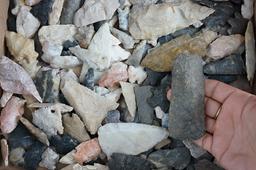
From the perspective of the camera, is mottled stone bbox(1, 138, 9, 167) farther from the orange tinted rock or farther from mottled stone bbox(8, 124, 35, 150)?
the orange tinted rock

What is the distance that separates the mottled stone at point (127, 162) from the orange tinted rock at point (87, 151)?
0.04 m

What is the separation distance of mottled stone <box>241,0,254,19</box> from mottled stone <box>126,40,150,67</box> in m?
0.21

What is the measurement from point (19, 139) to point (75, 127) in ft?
0.40

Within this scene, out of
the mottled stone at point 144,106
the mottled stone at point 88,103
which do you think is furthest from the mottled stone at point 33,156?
the mottled stone at point 144,106

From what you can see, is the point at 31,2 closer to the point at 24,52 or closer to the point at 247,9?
the point at 24,52

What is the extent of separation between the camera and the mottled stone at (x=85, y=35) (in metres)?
1.09

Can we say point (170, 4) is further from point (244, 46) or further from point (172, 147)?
point (172, 147)

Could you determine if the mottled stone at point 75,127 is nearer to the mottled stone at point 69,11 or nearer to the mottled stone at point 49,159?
the mottled stone at point 49,159

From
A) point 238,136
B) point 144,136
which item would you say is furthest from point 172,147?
point 238,136

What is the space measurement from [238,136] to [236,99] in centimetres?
7

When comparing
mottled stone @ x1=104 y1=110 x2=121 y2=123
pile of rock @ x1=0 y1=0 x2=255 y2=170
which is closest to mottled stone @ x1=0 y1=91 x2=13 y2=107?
pile of rock @ x1=0 y1=0 x2=255 y2=170

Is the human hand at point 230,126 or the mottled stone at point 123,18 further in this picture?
the mottled stone at point 123,18

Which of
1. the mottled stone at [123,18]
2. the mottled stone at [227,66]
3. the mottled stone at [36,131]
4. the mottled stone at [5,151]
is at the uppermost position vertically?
the mottled stone at [123,18]

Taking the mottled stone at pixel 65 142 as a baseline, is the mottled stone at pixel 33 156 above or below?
below
